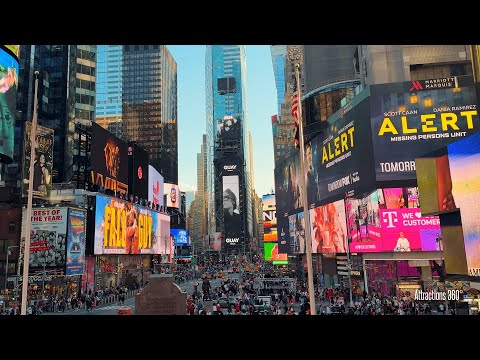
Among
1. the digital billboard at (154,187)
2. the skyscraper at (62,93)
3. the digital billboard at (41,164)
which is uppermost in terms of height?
the skyscraper at (62,93)

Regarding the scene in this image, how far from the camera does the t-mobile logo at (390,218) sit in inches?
1895

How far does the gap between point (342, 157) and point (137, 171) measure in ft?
143

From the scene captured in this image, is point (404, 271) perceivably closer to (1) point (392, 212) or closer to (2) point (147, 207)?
(1) point (392, 212)

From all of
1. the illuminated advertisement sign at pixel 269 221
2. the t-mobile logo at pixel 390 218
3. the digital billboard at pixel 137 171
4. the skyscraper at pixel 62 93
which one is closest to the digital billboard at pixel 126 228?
the digital billboard at pixel 137 171

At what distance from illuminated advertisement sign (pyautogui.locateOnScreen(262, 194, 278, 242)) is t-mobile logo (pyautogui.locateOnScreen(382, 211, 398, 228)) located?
256 ft

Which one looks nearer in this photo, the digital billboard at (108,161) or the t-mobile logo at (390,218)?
the t-mobile logo at (390,218)

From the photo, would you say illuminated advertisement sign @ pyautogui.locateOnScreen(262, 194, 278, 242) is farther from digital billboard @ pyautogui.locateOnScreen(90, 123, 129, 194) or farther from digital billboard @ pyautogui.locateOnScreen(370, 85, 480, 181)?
digital billboard @ pyautogui.locateOnScreen(370, 85, 480, 181)

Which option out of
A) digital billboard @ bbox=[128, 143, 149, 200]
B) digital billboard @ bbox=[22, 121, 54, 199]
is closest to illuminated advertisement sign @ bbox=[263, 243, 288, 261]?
digital billboard @ bbox=[128, 143, 149, 200]

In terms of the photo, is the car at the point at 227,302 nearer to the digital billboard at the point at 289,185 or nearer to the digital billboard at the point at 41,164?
the digital billboard at the point at 41,164

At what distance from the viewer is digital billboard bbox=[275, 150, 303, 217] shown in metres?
84.7

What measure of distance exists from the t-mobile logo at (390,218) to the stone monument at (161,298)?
118 feet
